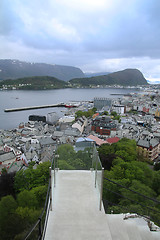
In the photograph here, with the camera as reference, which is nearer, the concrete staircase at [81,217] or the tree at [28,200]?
the concrete staircase at [81,217]

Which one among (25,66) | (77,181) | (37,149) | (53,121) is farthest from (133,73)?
(77,181)

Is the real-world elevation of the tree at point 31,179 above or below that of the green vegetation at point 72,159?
below

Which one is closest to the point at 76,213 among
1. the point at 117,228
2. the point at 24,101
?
the point at 117,228

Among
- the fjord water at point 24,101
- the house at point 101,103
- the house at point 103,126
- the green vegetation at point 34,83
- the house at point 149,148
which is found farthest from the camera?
the green vegetation at point 34,83

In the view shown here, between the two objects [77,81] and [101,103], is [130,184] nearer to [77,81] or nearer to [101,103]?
[101,103]

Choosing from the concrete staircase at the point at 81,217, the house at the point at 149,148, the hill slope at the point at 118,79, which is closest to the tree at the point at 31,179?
the concrete staircase at the point at 81,217

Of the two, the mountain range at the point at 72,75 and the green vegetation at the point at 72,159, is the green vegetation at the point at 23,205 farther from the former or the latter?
the mountain range at the point at 72,75
